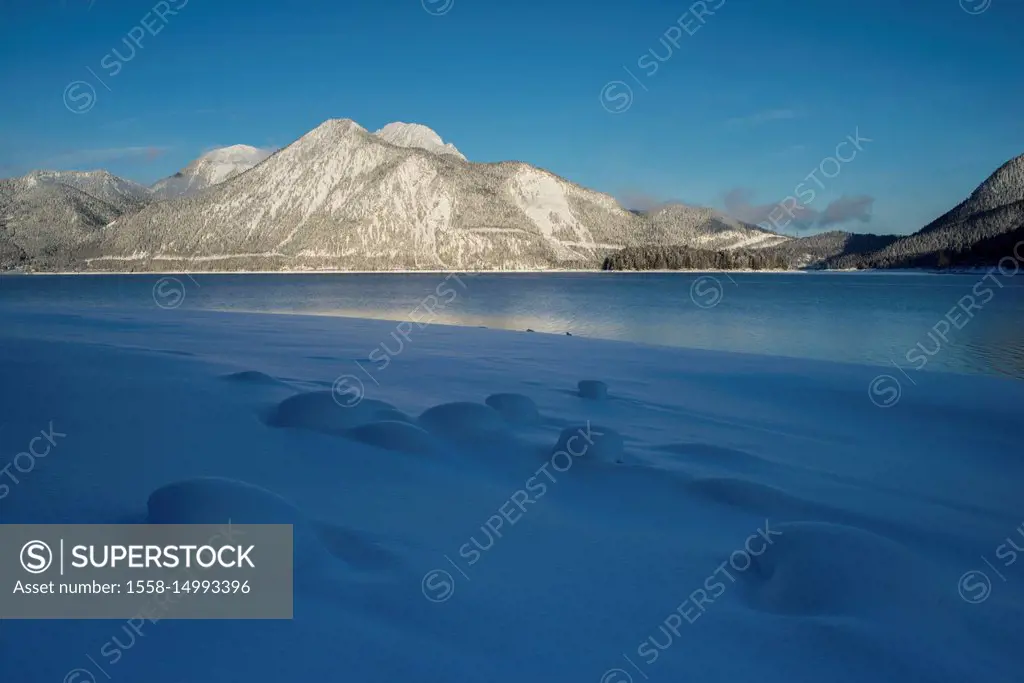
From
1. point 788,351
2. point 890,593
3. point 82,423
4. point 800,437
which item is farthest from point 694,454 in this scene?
point 788,351

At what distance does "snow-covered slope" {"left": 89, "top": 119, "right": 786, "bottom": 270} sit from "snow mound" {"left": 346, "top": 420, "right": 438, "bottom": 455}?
163 m

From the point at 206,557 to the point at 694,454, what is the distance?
4.01m

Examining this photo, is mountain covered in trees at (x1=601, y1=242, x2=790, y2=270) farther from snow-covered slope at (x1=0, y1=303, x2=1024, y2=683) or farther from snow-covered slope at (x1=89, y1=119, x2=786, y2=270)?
snow-covered slope at (x1=0, y1=303, x2=1024, y2=683)

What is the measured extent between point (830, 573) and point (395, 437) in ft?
10.2

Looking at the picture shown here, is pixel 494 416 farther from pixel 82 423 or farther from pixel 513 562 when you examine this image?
pixel 82 423

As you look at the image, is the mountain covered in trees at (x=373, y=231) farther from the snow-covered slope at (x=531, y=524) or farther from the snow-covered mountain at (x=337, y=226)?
the snow-covered slope at (x=531, y=524)

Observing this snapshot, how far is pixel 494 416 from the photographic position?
18.6 ft

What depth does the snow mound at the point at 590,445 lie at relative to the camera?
496cm

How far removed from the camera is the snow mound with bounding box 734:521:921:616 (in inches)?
121

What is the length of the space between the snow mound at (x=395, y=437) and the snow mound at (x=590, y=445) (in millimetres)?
1042

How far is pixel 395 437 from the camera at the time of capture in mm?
4914

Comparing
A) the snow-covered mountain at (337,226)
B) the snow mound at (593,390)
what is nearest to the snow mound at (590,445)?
the snow mound at (593,390)

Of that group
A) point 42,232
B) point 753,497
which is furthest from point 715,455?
point 42,232

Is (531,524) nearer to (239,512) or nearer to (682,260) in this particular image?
(239,512)
